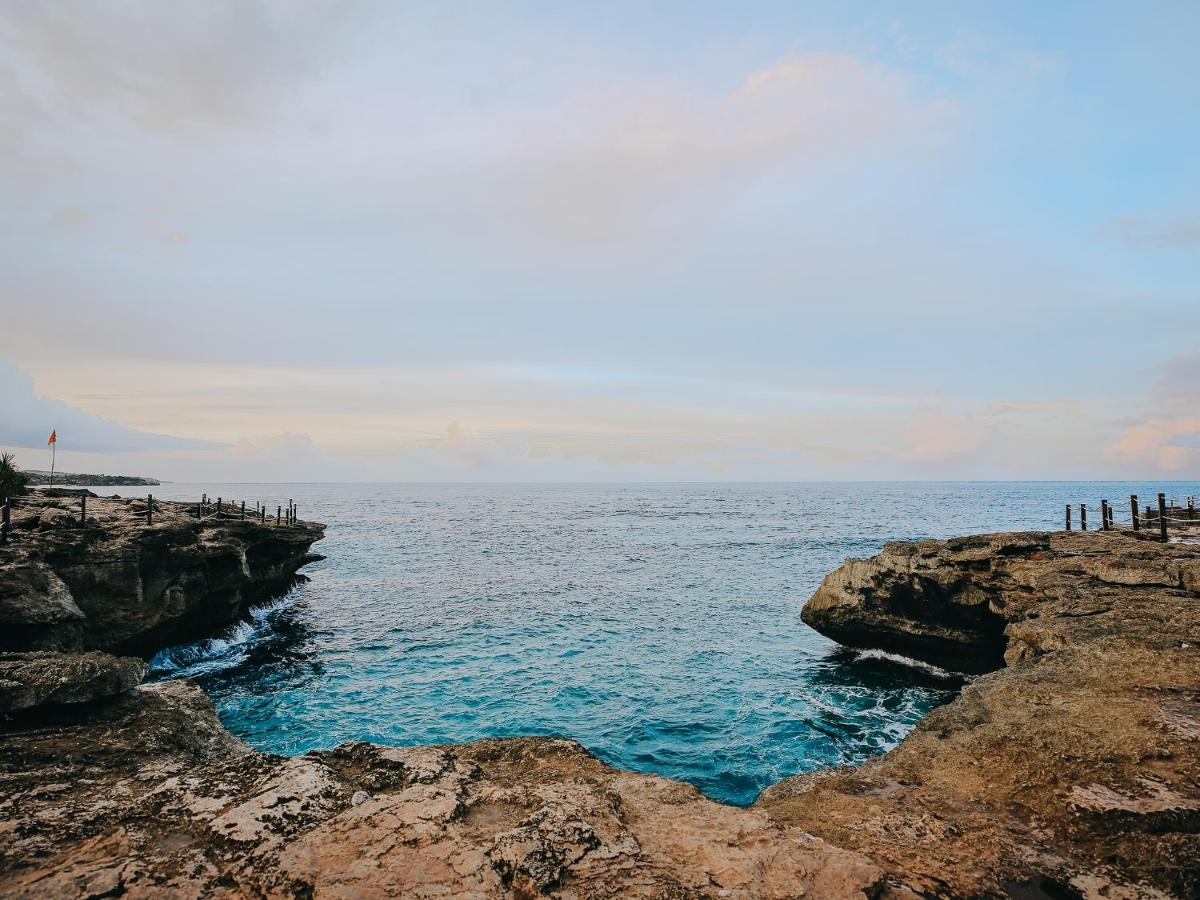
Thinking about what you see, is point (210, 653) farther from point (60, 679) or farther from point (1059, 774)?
point (1059, 774)

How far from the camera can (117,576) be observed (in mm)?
20000

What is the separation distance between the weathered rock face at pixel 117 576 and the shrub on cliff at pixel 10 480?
1799mm

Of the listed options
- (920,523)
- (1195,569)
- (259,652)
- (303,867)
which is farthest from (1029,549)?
(920,523)

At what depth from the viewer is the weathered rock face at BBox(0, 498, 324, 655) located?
1451 cm

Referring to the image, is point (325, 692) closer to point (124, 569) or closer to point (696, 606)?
point (124, 569)

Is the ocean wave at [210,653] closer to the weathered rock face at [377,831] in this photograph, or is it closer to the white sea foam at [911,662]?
the weathered rock face at [377,831]

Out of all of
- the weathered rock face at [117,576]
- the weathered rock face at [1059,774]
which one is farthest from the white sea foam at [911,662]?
the weathered rock face at [117,576]

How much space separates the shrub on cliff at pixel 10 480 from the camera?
24875 millimetres

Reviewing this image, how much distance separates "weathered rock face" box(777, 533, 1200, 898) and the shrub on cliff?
3330 cm

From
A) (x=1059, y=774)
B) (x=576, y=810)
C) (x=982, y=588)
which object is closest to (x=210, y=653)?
(x=576, y=810)

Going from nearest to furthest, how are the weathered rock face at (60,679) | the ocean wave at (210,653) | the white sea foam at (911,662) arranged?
1. the weathered rock face at (60,679)
2. the white sea foam at (911,662)
3. the ocean wave at (210,653)

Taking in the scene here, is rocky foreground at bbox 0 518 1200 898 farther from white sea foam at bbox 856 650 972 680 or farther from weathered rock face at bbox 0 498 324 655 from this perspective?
white sea foam at bbox 856 650 972 680

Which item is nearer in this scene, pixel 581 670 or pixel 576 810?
pixel 576 810

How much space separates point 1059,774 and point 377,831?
7690mm
